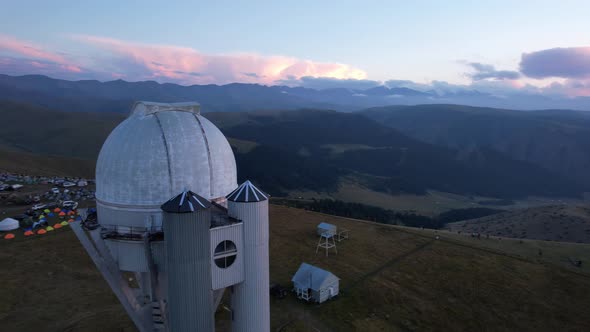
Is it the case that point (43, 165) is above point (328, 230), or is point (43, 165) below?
below

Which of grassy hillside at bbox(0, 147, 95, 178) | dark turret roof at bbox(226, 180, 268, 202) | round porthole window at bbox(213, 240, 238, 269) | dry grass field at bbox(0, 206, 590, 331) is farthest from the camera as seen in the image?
grassy hillside at bbox(0, 147, 95, 178)

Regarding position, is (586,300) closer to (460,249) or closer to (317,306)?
(460,249)

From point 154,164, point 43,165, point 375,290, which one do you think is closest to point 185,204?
point 154,164

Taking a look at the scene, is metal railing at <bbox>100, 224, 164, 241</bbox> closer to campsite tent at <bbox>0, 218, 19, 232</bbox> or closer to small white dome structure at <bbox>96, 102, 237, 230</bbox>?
small white dome structure at <bbox>96, 102, 237, 230</bbox>

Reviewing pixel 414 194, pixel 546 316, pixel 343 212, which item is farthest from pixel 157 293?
pixel 414 194

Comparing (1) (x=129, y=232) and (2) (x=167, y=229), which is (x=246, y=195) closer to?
(2) (x=167, y=229)

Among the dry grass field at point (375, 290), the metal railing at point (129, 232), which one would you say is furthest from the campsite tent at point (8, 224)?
the metal railing at point (129, 232)

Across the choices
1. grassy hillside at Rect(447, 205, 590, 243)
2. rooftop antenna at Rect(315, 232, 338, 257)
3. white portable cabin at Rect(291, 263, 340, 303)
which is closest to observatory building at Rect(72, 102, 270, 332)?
white portable cabin at Rect(291, 263, 340, 303)
